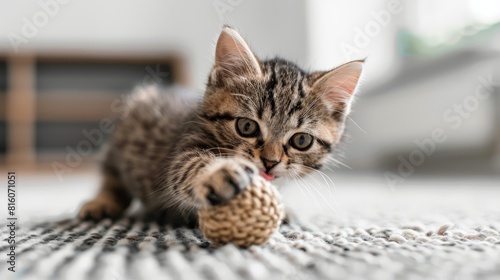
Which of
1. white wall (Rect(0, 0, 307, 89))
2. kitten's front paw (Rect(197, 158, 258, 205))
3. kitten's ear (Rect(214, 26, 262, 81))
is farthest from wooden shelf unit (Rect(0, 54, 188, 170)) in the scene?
kitten's front paw (Rect(197, 158, 258, 205))

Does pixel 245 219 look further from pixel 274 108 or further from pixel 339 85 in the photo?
pixel 339 85

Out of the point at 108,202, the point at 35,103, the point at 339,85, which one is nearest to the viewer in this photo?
the point at 339,85

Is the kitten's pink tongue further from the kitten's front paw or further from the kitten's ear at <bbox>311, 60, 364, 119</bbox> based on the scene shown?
the kitten's ear at <bbox>311, 60, 364, 119</bbox>

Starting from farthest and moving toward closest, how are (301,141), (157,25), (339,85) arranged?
(157,25) → (339,85) → (301,141)

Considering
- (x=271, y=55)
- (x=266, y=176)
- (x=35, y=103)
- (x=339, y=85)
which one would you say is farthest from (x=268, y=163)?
(x=35, y=103)

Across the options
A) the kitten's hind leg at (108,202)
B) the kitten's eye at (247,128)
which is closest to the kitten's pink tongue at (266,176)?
the kitten's eye at (247,128)

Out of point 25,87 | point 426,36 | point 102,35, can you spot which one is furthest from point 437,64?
point 25,87
